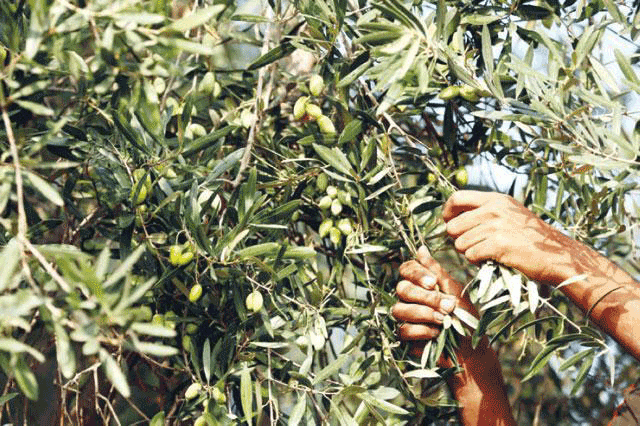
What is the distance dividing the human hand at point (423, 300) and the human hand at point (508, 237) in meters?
0.09

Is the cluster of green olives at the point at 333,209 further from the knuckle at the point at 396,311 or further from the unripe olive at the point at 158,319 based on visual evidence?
the unripe olive at the point at 158,319

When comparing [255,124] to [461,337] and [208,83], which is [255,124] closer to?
[208,83]

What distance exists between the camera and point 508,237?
5.51 ft

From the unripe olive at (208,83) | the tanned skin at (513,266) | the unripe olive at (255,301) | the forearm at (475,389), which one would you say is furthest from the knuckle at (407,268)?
the unripe olive at (208,83)

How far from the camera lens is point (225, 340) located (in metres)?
1.68

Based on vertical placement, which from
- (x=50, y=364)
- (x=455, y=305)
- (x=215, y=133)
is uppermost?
(x=215, y=133)

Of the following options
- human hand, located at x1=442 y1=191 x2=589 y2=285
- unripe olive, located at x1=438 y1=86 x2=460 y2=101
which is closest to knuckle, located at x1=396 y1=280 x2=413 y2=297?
human hand, located at x1=442 y1=191 x2=589 y2=285

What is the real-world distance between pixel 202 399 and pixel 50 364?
1720 mm

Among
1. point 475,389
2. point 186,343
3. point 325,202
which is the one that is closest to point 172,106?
point 325,202

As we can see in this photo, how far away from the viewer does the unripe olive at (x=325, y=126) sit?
1788mm

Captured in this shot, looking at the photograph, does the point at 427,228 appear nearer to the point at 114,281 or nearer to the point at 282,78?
the point at 282,78

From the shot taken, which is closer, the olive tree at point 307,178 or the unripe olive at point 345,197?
the olive tree at point 307,178

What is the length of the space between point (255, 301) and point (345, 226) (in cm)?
30

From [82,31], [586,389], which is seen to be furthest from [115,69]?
[586,389]
